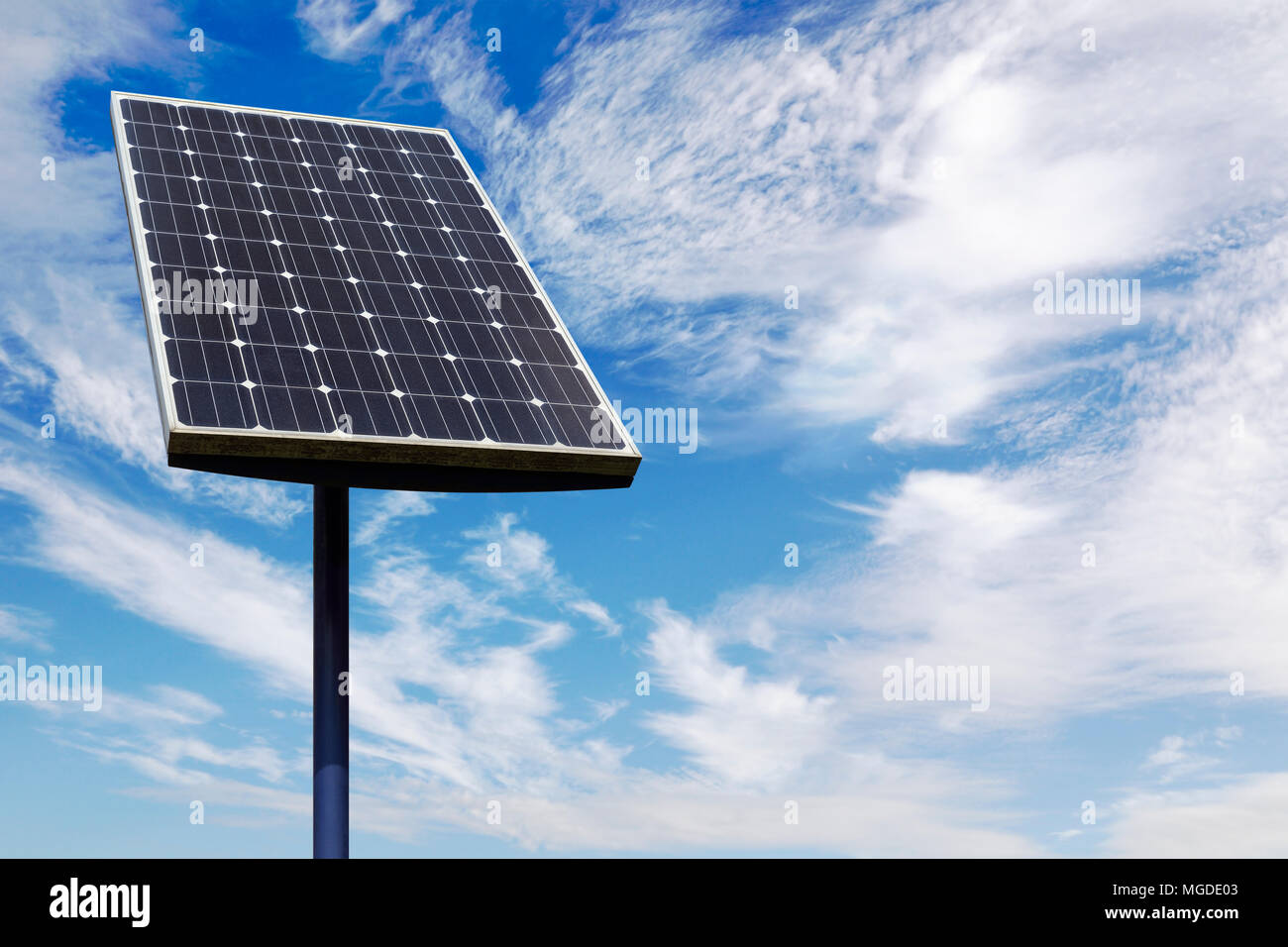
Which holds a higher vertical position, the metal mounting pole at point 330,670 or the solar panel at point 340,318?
the solar panel at point 340,318

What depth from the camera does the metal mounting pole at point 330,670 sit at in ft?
51.5

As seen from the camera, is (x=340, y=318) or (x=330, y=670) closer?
(x=330, y=670)

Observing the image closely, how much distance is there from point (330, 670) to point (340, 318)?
4.40 metres

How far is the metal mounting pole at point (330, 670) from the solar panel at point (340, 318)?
5.14ft

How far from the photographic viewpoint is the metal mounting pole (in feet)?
51.5

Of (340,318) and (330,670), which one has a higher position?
(340,318)

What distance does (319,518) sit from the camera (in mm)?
16609

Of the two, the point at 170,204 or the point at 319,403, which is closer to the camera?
the point at 319,403

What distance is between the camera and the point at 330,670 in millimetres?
16141

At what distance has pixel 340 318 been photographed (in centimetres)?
1667
